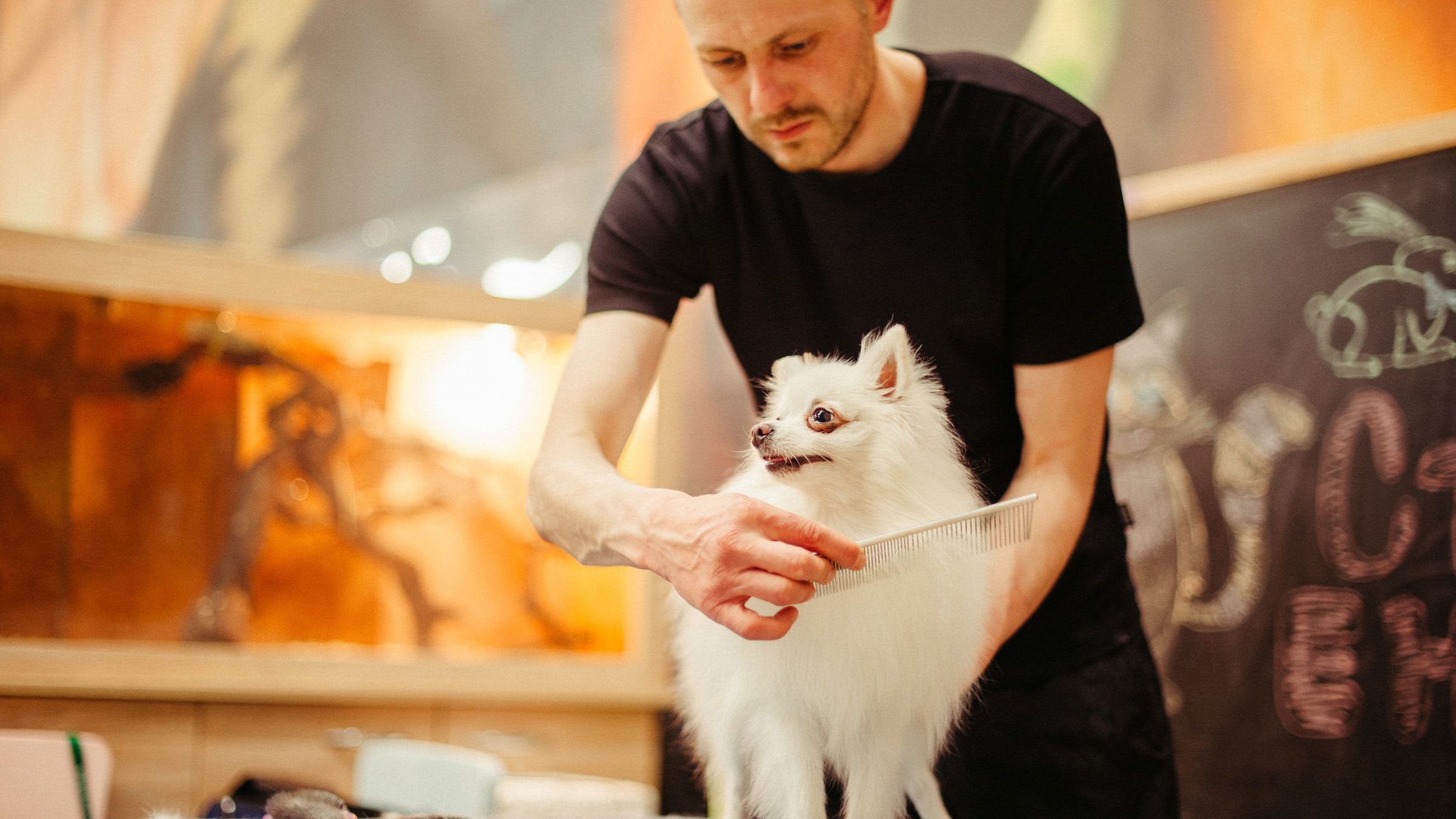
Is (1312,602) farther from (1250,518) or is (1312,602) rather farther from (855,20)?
(855,20)

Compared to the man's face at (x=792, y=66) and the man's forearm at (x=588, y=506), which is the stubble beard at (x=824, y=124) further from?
the man's forearm at (x=588, y=506)

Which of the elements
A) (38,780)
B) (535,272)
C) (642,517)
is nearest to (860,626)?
(642,517)

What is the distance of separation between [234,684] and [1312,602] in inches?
97.9

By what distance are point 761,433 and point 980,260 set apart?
34 centimetres

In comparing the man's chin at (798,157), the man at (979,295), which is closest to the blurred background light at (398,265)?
the man at (979,295)

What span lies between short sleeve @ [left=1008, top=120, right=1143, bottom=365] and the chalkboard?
1066 millimetres

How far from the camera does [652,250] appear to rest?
4.12 feet

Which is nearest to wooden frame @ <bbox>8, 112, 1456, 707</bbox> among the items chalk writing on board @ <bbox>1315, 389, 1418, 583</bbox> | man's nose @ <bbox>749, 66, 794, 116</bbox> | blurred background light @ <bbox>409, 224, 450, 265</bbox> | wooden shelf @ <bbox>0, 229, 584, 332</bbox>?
wooden shelf @ <bbox>0, 229, 584, 332</bbox>

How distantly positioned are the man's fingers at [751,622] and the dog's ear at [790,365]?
257 millimetres

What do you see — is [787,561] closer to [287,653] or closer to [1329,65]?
[1329,65]

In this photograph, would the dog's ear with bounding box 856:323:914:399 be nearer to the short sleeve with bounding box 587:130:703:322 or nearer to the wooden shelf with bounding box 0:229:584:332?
the short sleeve with bounding box 587:130:703:322

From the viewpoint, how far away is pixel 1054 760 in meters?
1.14

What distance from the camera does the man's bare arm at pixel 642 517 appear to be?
2.95 feet

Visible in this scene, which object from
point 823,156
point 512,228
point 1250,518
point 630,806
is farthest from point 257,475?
point 1250,518
